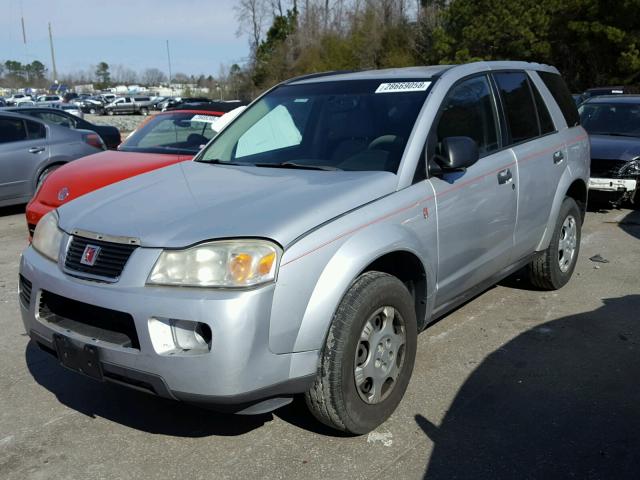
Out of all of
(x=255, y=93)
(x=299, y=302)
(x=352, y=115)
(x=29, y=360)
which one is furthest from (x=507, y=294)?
(x=255, y=93)

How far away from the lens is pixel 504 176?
437 cm

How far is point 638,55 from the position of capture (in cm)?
3061

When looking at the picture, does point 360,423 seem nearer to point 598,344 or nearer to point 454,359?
point 454,359

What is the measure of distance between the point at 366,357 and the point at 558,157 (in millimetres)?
2757

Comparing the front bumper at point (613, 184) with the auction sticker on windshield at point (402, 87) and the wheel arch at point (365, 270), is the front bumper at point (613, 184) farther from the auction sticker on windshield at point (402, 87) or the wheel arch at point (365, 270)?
the wheel arch at point (365, 270)

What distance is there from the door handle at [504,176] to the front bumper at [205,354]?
201 cm

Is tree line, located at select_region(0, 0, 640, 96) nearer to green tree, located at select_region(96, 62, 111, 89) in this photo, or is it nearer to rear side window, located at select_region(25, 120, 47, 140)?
rear side window, located at select_region(25, 120, 47, 140)

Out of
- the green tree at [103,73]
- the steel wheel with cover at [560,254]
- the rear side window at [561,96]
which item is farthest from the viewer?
the green tree at [103,73]

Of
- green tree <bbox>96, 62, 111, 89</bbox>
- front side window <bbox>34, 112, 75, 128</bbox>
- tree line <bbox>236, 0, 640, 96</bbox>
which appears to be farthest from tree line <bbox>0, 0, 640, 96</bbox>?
green tree <bbox>96, 62, 111, 89</bbox>

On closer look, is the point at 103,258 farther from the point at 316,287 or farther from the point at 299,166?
the point at 299,166

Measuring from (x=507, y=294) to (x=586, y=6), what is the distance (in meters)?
32.4

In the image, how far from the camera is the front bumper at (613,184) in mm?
8867

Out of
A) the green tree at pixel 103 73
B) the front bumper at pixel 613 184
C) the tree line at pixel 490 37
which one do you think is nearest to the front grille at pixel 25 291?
the front bumper at pixel 613 184

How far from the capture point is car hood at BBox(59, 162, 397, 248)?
9.66ft
